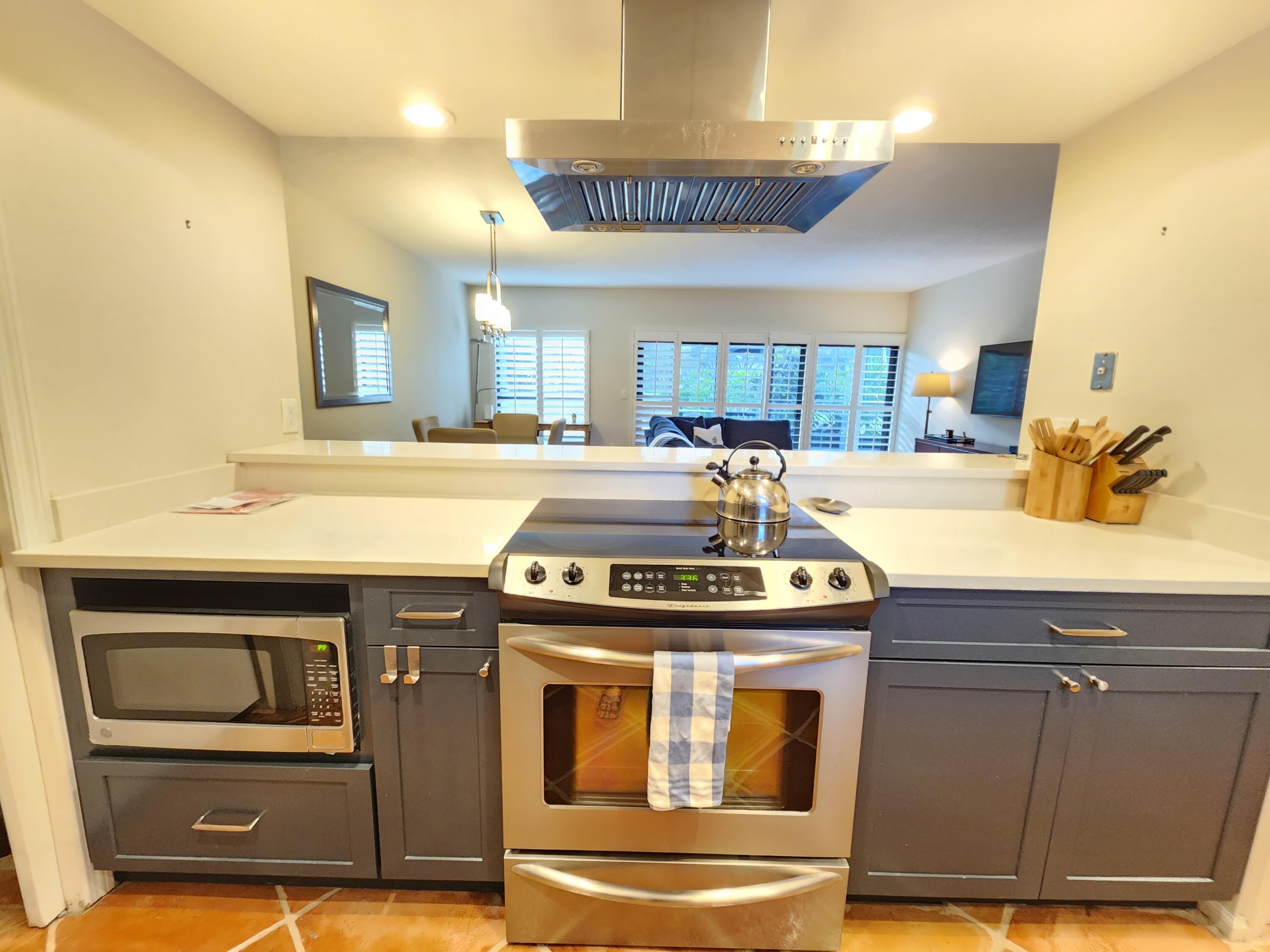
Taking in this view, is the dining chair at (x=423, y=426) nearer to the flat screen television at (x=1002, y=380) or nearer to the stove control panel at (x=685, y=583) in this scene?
the stove control panel at (x=685, y=583)

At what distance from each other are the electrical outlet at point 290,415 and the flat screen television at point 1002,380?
4664 millimetres

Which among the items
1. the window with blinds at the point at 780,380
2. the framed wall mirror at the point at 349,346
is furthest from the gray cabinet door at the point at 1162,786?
the window with blinds at the point at 780,380

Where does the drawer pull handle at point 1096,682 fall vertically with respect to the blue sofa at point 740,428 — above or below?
below

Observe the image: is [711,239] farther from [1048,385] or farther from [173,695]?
[173,695]

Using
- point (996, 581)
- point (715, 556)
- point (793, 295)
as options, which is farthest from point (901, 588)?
point (793, 295)

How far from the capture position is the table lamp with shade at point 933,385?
15.8 feet

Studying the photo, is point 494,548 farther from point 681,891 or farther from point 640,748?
point 681,891

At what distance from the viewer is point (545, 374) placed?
6.26 m

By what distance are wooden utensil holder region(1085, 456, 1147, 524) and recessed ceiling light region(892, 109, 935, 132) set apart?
3.85 ft

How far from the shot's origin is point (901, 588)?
1.06 metres

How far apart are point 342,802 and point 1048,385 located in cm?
245

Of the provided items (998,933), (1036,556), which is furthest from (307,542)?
(998,933)

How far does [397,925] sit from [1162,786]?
177cm

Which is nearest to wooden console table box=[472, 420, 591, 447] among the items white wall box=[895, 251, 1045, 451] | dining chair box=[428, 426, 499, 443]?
dining chair box=[428, 426, 499, 443]
